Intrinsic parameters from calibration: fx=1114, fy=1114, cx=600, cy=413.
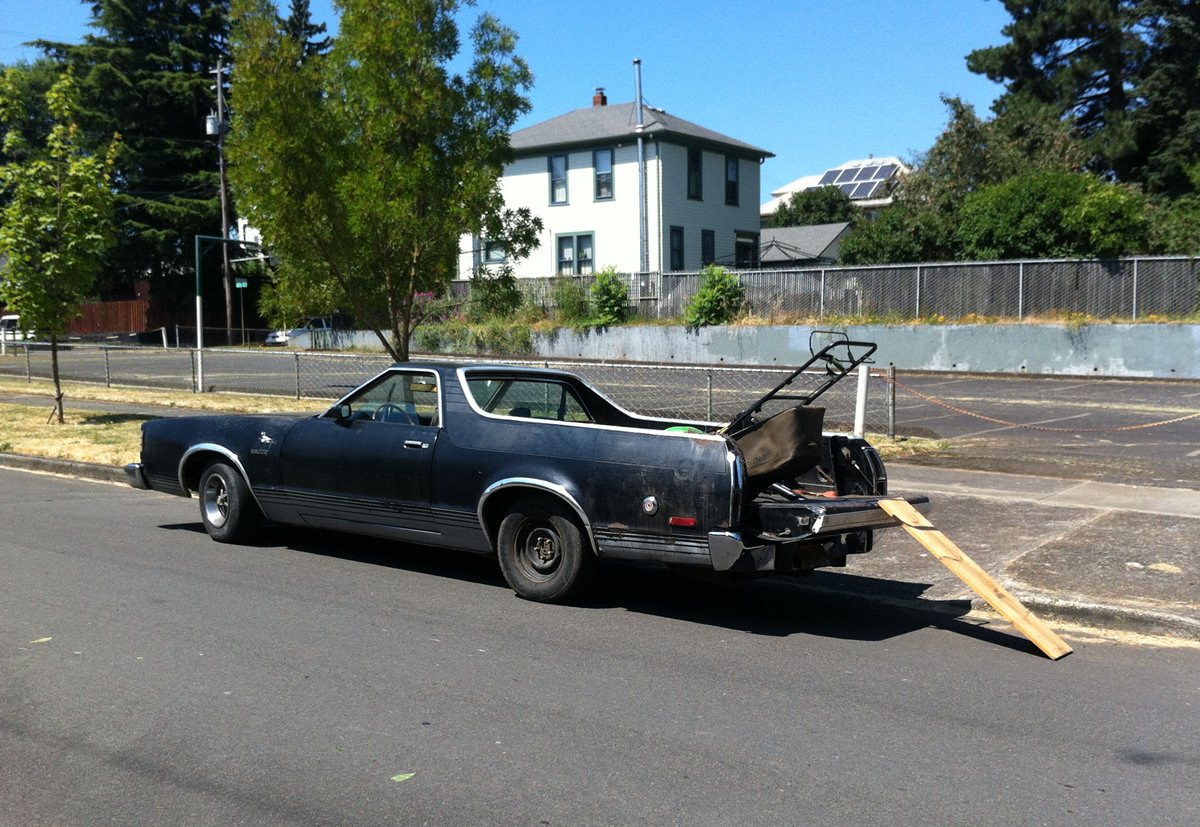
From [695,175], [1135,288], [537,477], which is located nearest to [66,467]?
[537,477]

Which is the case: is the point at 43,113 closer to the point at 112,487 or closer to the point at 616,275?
the point at 616,275

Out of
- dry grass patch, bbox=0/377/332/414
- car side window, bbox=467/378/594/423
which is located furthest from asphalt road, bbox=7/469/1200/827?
dry grass patch, bbox=0/377/332/414

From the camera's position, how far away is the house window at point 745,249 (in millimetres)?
48438

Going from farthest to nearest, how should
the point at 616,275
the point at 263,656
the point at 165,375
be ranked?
the point at 616,275
the point at 165,375
the point at 263,656

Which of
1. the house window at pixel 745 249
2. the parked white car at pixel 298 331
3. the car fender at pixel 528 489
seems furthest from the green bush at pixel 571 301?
the car fender at pixel 528 489

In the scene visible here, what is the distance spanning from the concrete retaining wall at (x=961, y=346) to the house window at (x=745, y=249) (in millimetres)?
13434

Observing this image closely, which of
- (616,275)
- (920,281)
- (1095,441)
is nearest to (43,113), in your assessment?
(616,275)

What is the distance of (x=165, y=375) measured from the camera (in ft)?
93.9

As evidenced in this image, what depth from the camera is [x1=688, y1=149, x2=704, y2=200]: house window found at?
149 ft

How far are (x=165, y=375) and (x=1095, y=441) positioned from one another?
2239 cm

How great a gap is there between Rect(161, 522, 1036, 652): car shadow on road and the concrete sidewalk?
4 centimetres

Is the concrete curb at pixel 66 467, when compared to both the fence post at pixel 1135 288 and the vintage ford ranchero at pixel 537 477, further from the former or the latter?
the fence post at pixel 1135 288

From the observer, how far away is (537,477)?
7105 millimetres

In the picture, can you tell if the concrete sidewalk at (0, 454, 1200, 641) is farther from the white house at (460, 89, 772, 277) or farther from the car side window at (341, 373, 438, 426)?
the white house at (460, 89, 772, 277)
